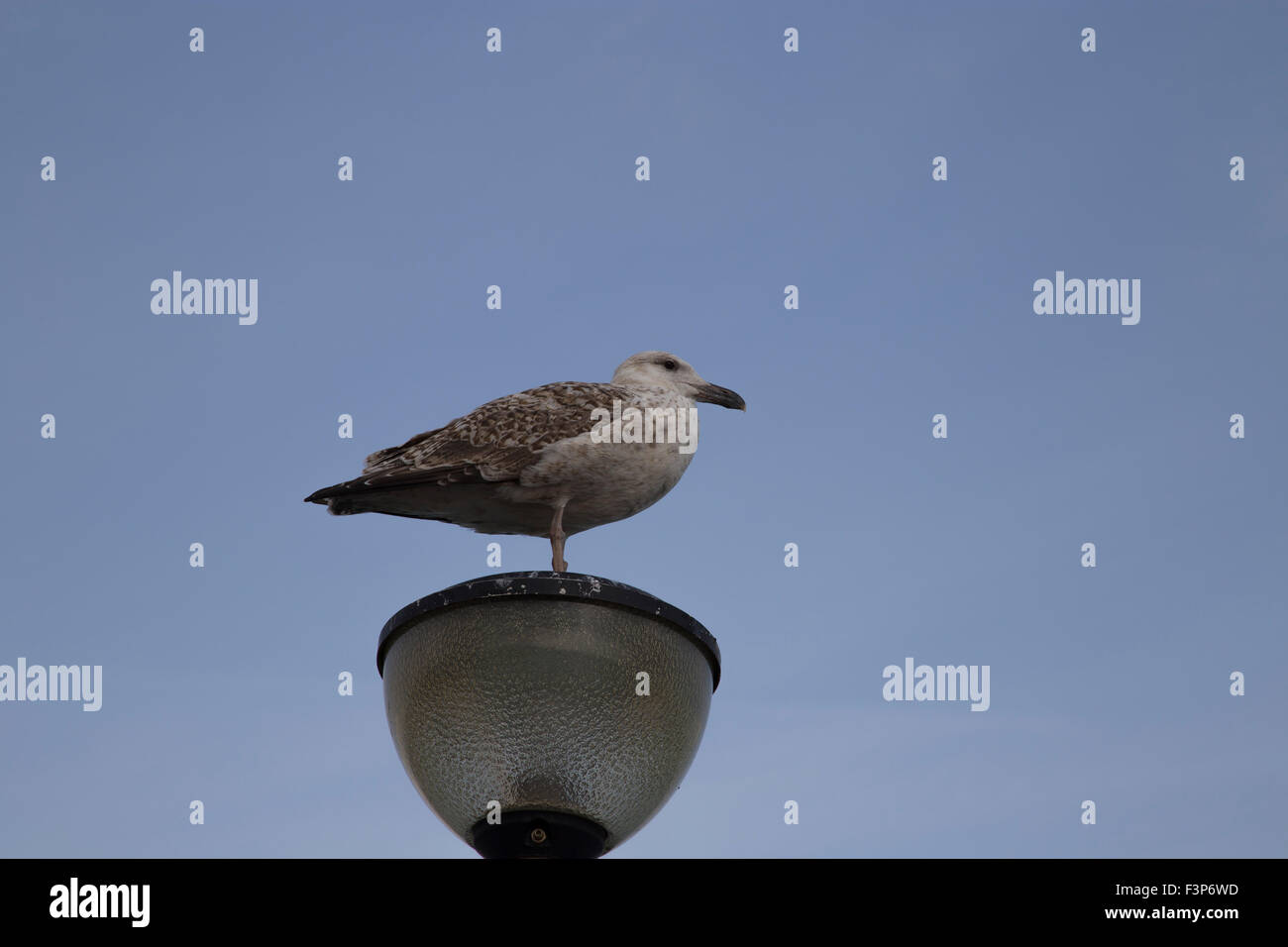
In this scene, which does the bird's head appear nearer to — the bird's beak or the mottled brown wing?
the bird's beak

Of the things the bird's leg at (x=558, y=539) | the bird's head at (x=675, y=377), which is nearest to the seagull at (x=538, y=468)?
the bird's leg at (x=558, y=539)

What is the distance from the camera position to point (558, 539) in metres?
9.88

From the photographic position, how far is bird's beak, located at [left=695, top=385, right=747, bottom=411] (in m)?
11.1

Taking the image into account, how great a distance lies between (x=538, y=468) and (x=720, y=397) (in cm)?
176

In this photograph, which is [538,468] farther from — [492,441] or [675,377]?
[675,377]

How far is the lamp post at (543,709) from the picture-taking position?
26.5 feet

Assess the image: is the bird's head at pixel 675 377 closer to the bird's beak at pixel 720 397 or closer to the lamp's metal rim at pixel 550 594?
the bird's beak at pixel 720 397

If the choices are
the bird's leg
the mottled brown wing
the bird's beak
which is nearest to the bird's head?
the bird's beak

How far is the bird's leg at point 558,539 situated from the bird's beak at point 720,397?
159 cm

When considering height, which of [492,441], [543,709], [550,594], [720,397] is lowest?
[543,709]

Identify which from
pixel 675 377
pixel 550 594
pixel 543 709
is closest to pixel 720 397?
pixel 675 377
